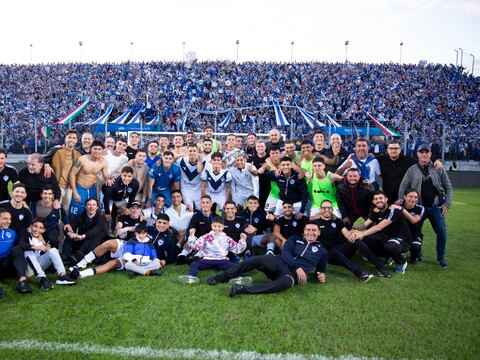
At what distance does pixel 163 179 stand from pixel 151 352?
4.30 meters

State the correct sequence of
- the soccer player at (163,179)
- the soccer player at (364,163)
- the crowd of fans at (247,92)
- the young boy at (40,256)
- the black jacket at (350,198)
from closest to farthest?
the young boy at (40,256)
the black jacket at (350,198)
the soccer player at (364,163)
the soccer player at (163,179)
the crowd of fans at (247,92)

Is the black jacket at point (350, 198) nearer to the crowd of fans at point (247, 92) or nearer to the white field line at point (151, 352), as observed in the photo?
the white field line at point (151, 352)

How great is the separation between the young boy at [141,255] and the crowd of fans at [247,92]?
72.1ft

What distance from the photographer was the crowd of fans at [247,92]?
29.8m

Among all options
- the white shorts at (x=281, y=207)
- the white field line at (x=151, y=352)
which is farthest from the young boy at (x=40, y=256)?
the white shorts at (x=281, y=207)

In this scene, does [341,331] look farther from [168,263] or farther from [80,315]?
[168,263]

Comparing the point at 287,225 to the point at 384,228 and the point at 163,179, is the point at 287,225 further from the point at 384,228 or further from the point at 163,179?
the point at 163,179

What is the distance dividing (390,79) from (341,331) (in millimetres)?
34616

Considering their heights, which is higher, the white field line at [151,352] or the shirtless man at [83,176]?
the shirtless man at [83,176]

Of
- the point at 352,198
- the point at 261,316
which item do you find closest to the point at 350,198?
the point at 352,198

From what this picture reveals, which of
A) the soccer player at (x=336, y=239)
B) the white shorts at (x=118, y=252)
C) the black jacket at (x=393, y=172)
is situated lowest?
the white shorts at (x=118, y=252)

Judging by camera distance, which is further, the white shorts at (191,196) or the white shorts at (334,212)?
the white shorts at (191,196)

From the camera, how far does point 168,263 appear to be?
250 inches

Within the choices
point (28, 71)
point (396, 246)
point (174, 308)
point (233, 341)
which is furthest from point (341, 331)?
point (28, 71)
